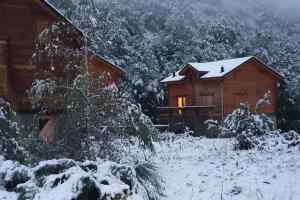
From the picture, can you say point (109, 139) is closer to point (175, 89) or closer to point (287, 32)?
point (175, 89)

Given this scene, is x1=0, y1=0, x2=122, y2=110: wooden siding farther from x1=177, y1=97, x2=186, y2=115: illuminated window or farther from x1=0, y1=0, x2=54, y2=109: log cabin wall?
x1=177, y1=97, x2=186, y2=115: illuminated window

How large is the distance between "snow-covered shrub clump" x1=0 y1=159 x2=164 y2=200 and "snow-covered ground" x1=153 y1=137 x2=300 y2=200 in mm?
3038

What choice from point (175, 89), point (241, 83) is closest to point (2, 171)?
point (241, 83)

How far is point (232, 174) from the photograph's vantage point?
44.6ft

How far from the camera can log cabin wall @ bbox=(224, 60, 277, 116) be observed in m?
38.7

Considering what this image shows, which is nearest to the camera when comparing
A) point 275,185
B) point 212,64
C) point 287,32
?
point 275,185

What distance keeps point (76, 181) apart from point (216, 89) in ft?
106

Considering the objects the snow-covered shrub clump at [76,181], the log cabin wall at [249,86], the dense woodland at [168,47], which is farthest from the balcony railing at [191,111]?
the snow-covered shrub clump at [76,181]

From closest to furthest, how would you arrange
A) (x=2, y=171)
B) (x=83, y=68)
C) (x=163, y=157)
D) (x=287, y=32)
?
(x=2, y=171) < (x=83, y=68) < (x=163, y=157) < (x=287, y=32)

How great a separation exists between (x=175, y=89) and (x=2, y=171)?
35743 mm

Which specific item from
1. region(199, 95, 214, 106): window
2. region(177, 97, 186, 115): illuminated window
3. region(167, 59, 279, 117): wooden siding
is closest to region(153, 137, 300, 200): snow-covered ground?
region(167, 59, 279, 117): wooden siding

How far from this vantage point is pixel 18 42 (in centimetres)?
2183

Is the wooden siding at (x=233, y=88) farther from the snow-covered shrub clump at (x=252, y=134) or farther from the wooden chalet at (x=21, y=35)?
the wooden chalet at (x=21, y=35)

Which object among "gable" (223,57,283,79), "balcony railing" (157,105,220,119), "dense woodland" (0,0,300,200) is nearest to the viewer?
"dense woodland" (0,0,300,200)
